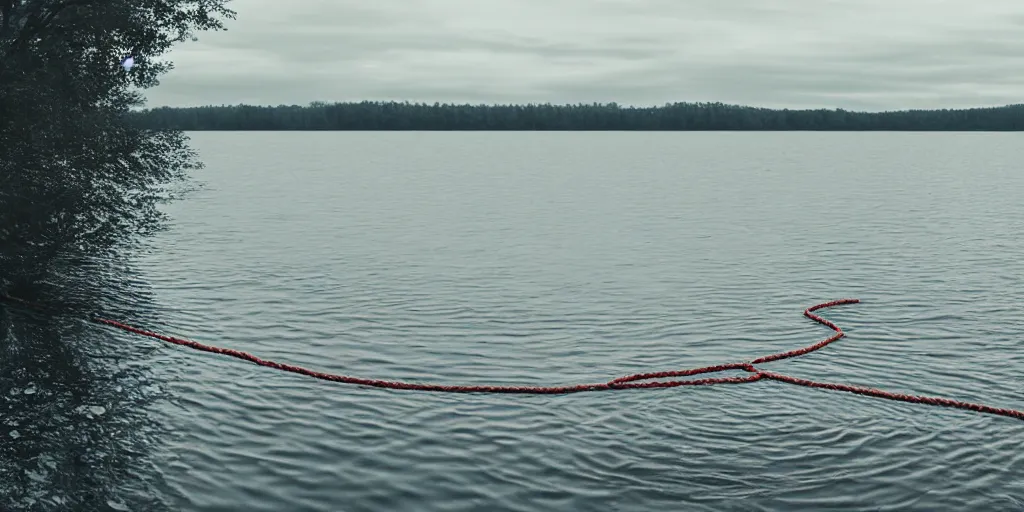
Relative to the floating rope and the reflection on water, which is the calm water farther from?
the floating rope

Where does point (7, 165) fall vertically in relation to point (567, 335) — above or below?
above

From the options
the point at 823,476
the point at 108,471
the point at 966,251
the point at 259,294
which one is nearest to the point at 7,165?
the point at 259,294

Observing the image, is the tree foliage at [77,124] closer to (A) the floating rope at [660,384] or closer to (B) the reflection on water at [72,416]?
(B) the reflection on water at [72,416]

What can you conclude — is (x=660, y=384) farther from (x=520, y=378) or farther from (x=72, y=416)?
(x=72, y=416)

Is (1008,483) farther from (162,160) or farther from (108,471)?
(162,160)

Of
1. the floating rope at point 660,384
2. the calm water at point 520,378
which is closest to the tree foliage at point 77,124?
the calm water at point 520,378

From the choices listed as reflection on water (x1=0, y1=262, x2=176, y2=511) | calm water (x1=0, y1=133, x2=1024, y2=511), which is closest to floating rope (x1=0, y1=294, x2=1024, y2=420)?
calm water (x1=0, y1=133, x2=1024, y2=511)
